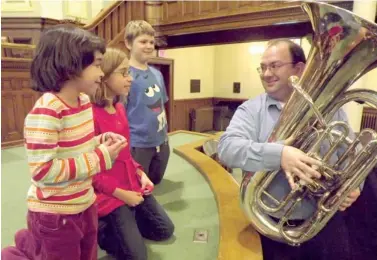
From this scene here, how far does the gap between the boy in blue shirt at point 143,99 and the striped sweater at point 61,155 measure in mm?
826

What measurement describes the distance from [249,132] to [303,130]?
8.8 inches

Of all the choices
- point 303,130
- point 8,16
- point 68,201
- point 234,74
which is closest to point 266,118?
point 303,130

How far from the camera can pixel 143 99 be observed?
179cm

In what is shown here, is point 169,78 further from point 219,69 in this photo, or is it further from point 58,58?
point 58,58

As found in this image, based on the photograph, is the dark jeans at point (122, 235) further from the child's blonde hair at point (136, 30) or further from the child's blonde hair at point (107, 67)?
the child's blonde hair at point (136, 30)

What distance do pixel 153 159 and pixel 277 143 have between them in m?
1.15

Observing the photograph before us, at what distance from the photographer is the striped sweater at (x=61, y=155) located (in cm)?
82

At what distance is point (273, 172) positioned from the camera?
3.47ft

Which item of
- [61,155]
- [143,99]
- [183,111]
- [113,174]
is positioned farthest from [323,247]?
[183,111]

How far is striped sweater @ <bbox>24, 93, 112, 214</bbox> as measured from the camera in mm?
819

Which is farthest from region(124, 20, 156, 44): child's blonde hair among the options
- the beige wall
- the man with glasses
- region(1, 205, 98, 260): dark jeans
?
the beige wall

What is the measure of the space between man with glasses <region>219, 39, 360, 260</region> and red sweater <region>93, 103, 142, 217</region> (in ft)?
1.44

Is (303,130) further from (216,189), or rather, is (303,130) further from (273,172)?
(216,189)

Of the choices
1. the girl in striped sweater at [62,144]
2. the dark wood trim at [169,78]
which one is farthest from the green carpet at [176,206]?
the dark wood trim at [169,78]
